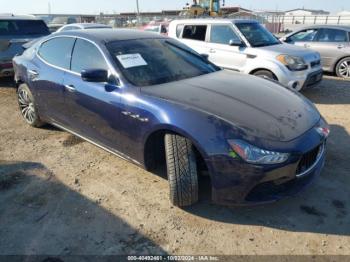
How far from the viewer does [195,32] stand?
26.6 ft

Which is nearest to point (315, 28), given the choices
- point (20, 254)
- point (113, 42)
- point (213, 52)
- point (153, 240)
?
point (213, 52)

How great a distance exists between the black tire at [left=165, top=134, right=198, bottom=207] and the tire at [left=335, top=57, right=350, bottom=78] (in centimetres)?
783

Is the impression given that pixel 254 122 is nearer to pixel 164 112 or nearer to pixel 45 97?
pixel 164 112

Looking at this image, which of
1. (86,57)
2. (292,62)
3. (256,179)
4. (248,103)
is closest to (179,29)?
(292,62)

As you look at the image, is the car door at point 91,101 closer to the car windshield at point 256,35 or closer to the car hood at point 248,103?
the car hood at point 248,103

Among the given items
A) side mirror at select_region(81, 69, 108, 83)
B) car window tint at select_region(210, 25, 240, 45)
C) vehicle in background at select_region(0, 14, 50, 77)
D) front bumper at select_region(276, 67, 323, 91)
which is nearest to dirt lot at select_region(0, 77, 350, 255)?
side mirror at select_region(81, 69, 108, 83)

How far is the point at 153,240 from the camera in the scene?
2871 millimetres

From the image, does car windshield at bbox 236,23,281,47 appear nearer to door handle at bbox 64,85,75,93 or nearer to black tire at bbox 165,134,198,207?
door handle at bbox 64,85,75,93

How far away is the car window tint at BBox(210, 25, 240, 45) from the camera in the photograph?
291 inches

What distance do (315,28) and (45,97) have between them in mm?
8230

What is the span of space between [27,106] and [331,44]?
7.99m

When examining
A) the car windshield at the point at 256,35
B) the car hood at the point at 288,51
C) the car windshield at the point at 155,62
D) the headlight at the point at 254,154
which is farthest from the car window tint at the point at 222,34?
the headlight at the point at 254,154

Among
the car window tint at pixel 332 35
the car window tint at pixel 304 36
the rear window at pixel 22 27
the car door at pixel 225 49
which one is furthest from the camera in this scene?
the car window tint at pixel 304 36

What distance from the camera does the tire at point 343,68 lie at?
9148 millimetres
